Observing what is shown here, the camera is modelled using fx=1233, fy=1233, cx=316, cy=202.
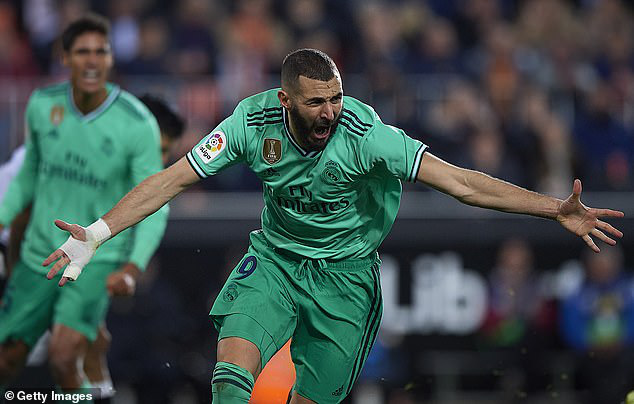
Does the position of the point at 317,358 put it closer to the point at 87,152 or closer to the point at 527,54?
the point at 87,152

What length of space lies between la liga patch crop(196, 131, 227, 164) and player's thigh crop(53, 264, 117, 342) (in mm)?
2095

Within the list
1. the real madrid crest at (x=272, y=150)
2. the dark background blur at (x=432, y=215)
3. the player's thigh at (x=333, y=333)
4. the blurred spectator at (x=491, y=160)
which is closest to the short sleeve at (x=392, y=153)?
the real madrid crest at (x=272, y=150)

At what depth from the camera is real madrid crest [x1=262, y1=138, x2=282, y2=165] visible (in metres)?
6.61

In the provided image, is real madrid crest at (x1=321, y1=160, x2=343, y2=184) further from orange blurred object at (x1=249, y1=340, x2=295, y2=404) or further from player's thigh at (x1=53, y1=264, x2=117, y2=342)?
orange blurred object at (x1=249, y1=340, x2=295, y2=404)

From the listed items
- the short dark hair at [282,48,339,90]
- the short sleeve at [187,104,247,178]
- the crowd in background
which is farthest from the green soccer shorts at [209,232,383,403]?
the crowd in background

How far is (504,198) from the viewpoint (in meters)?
A: 6.41

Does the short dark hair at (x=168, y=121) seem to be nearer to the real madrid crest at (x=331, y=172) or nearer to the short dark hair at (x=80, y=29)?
the short dark hair at (x=80, y=29)

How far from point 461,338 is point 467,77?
10.9ft

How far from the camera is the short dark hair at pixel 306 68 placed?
6398 millimetres

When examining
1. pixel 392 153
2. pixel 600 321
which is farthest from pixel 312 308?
pixel 600 321

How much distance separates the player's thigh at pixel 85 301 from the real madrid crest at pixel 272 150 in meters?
2.22

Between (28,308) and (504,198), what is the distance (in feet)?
11.7

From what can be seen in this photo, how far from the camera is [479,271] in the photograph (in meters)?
13.2

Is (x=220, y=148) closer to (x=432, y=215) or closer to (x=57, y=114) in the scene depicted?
(x=57, y=114)
